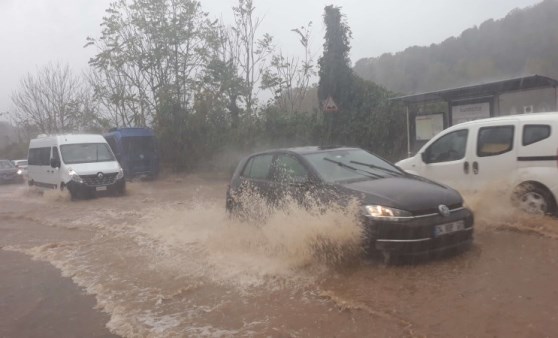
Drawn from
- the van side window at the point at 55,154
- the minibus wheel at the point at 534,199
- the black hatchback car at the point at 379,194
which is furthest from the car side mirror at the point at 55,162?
the minibus wheel at the point at 534,199

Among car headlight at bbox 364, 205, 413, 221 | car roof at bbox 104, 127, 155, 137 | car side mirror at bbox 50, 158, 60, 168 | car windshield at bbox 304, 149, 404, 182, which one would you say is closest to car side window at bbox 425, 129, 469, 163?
car windshield at bbox 304, 149, 404, 182

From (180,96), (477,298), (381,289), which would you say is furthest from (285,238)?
A: (180,96)

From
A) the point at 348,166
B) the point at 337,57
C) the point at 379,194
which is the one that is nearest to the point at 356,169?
the point at 348,166

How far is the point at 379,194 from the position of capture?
5797mm

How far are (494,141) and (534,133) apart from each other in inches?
24.8

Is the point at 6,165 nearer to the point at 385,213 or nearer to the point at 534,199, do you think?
the point at 385,213

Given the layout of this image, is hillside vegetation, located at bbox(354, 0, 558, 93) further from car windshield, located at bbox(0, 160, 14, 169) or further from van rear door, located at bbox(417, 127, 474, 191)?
car windshield, located at bbox(0, 160, 14, 169)

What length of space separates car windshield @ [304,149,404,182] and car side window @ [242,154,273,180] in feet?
2.84

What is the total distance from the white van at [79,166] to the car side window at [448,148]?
1094 centimetres

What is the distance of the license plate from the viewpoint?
18.4 ft

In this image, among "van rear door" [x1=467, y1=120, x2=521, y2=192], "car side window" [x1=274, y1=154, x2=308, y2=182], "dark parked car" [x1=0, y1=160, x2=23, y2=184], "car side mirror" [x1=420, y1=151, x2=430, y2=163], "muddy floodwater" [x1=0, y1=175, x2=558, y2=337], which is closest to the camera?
"muddy floodwater" [x1=0, y1=175, x2=558, y2=337]

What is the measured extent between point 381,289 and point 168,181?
1793 centimetres

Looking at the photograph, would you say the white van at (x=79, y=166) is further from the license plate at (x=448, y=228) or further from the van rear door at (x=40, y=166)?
the license plate at (x=448, y=228)

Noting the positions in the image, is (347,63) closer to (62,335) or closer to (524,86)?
(524,86)
